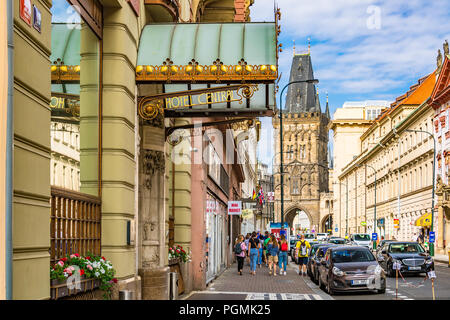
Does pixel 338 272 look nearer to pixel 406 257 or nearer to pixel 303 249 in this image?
pixel 406 257

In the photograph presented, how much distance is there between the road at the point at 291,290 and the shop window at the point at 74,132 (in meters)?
8.21

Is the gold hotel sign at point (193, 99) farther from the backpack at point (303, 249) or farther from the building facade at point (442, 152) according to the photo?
the building facade at point (442, 152)

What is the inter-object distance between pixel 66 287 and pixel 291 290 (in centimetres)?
1561

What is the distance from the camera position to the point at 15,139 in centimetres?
663

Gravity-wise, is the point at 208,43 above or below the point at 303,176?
below

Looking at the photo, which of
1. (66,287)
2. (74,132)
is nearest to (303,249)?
(74,132)

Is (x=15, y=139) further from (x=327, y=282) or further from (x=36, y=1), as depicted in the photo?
(x=327, y=282)

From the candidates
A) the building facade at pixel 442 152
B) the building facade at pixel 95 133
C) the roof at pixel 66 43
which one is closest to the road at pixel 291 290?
the building facade at pixel 95 133

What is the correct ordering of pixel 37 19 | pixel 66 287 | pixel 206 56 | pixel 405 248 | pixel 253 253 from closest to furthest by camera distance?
pixel 37 19, pixel 66 287, pixel 206 56, pixel 405 248, pixel 253 253

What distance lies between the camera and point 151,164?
46.3ft

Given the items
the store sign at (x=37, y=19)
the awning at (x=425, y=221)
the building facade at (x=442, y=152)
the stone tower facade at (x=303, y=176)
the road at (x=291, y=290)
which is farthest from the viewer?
the stone tower facade at (x=303, y=176)

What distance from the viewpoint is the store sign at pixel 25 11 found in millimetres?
6762
